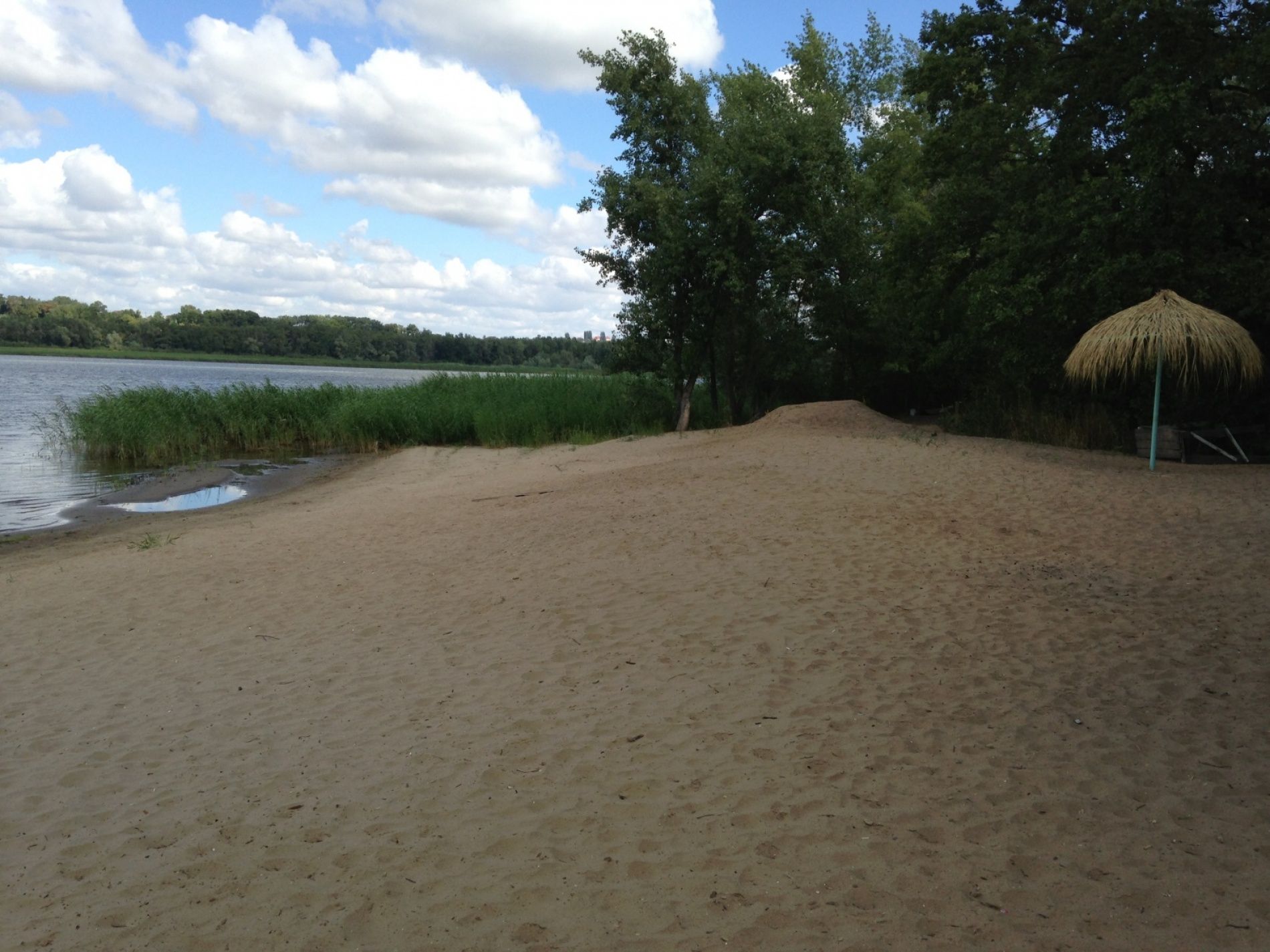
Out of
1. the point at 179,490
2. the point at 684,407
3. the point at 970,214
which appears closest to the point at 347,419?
the point at 179,490

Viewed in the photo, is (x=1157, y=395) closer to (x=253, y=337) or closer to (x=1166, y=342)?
(x=1166, y=342)

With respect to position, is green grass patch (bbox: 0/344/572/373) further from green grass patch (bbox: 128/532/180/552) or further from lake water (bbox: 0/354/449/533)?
green grass patch (bbox: 128/532/180/552)

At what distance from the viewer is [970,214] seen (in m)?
19.4

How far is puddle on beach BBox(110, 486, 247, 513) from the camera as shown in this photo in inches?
653

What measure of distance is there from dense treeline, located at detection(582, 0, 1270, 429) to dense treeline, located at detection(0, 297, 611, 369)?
7240 centimetres

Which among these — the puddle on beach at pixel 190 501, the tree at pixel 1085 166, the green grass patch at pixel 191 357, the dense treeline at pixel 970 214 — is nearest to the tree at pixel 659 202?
the dense treeline at pixel 970 214

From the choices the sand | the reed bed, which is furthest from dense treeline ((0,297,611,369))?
the sand

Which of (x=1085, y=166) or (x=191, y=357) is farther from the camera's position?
(x=191, y=357)

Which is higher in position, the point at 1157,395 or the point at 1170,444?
the point at 1157,395

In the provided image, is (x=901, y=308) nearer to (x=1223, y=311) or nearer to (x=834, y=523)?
(x=1223, y=311)

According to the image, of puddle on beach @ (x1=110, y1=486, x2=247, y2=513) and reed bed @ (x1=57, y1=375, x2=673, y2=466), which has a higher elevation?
reed bed @ (x1=57, y1=375, x2=673, y2=466)

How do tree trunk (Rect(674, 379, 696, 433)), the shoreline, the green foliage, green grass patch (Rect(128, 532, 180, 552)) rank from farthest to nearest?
tree trunk (Rect(674, 379, 696, 433)), the green foliage, the shoreline, green grass patch (Rect(128, 532, 180, 552))

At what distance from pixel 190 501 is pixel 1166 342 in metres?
16.7

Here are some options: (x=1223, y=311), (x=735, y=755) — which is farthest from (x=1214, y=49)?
(x=735, y=755)
